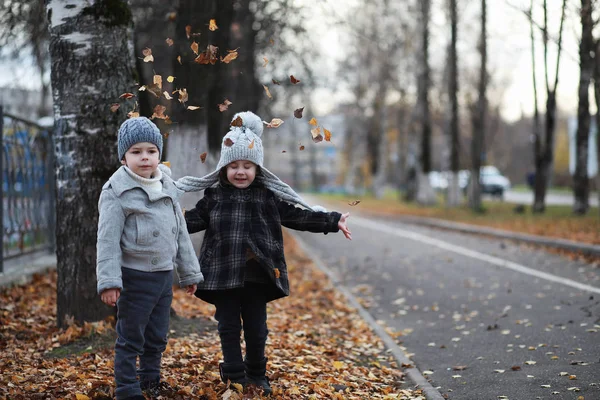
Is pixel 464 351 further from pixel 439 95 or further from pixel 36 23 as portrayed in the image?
pixel 439 95

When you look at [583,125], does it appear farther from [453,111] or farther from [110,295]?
[110,295]

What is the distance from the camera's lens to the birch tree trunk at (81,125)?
597cm

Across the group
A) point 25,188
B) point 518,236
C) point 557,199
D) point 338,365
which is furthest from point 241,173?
point 557,199

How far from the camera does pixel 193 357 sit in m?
5.78

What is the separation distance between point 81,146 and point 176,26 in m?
4.43

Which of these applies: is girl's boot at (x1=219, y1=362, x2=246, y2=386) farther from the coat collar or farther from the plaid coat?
the coat collar

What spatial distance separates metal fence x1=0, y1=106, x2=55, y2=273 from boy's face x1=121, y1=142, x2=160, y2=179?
16.8ft

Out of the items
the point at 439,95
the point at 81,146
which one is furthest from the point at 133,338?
the point at 439,95

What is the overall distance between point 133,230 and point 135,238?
0.05 meters

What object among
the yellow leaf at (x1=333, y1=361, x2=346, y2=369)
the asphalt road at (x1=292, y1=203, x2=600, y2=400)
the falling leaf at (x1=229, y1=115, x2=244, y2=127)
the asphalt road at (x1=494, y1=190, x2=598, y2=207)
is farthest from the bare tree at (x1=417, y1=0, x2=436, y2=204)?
the falling leaf at (x1=229, y1=115, x2=244, y2=127)

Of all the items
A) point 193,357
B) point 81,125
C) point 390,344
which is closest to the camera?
point 193,357

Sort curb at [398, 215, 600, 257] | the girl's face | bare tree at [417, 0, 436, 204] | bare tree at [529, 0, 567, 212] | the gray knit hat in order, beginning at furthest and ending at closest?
bare tree at [417, 0, 436, 204] < bare tree at [529, 0, 567, 212] < curb at [398, 215, 600, 257] < the girl's face < the gray knit hat

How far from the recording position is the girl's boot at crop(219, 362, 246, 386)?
4.71 metres

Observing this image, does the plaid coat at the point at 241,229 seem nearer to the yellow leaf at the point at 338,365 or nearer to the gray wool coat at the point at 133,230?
the gray wool coat at the point at 133,230
